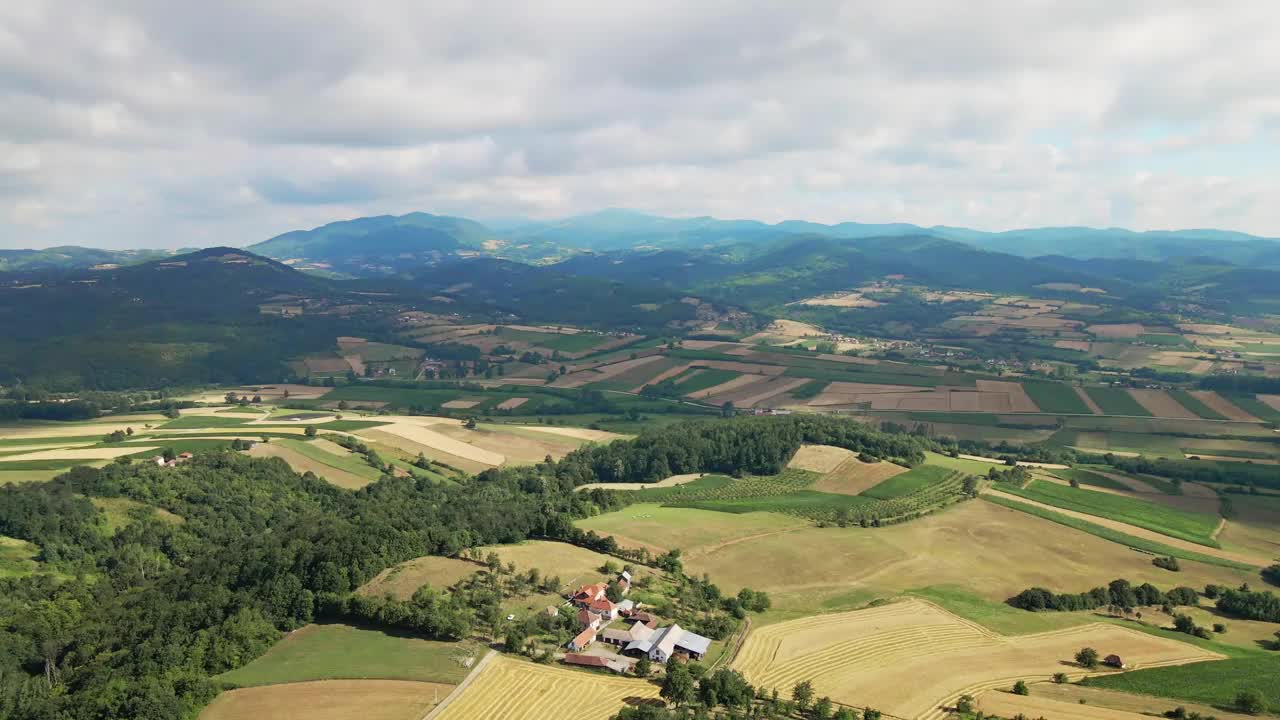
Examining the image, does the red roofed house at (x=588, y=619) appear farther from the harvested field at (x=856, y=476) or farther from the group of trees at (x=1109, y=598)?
the harvested field at (x=856, y=476)

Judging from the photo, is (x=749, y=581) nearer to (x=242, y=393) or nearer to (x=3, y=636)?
(x=3, y=636)

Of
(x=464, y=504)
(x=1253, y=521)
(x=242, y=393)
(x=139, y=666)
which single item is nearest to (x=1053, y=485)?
(x=1253, y=521)

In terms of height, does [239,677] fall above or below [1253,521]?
above

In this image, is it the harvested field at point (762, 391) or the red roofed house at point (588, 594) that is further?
the harvested field at point (762, 391)

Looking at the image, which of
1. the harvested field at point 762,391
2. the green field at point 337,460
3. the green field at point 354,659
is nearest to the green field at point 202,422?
the green field at point 337,460

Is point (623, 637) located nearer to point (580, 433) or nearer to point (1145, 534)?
point (1145, 534)

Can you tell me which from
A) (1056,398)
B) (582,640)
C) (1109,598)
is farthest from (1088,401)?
(582,640)

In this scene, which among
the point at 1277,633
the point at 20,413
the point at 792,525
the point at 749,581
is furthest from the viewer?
the point at 20,413
